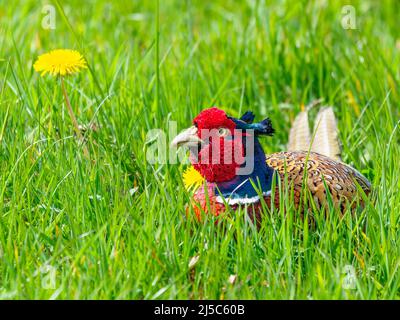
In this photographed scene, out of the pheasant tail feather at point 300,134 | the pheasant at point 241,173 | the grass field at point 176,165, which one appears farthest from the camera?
the pheasant tail feather at point 300,134

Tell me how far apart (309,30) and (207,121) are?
180 cm

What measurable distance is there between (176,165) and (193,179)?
322 mm

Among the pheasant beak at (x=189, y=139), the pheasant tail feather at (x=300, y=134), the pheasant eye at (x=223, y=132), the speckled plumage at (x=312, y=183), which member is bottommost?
the speckled plumage at (x=312, y=183)

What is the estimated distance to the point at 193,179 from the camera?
135 inches

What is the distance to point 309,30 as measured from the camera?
16.2ft

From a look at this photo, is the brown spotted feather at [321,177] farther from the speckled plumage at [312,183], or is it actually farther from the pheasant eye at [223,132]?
the pheasant eye at [223,132]

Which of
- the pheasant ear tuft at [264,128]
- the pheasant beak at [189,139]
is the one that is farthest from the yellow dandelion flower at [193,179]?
A: the pheasant ear tuft at [264,128]

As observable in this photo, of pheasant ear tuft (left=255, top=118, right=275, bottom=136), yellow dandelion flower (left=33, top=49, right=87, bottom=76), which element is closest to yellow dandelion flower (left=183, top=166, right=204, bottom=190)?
pheasant ear tuft (left=255, top=118, right=275, bottom=136)

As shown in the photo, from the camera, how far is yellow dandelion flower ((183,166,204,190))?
342cm

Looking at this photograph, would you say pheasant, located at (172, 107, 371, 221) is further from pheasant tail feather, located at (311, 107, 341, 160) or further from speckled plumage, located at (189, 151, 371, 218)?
pheasant tail feather, located at (311, 107, 341, 160)

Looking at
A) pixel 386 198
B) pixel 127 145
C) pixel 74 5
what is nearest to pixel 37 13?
A: pixel 74 5

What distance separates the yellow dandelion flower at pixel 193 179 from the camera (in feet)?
11.2

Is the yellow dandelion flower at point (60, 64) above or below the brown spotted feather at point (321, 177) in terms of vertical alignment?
above

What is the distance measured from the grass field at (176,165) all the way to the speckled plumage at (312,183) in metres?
0.07
